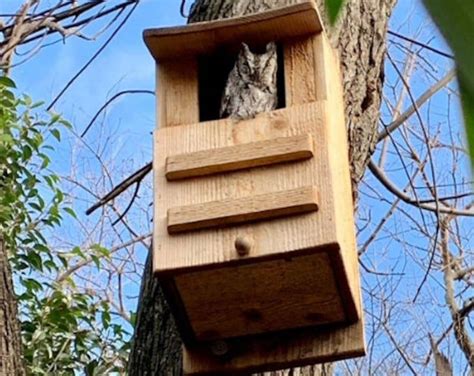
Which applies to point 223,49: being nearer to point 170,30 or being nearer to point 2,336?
point 170,30

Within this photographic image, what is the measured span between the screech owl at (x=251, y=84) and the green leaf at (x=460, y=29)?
133 centimetres

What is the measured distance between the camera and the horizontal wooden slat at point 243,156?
1423 millimetres

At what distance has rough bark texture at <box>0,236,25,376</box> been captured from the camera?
153 centimetres

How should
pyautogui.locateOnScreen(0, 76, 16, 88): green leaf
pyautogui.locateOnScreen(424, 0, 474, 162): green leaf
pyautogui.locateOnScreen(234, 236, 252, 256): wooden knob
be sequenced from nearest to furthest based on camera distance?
pyautogui.locateOnScreen(424, 0, 474, 162): green leaf, pyautogui.locateOnScreen(234, 236, 252, 256): wooden knob, pyautogui.locateOnScreen(0, 76, 16, 88): green leaf

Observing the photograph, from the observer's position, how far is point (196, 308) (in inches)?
57.3

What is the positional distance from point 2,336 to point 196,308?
1.15ft

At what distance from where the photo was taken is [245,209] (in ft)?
4.52

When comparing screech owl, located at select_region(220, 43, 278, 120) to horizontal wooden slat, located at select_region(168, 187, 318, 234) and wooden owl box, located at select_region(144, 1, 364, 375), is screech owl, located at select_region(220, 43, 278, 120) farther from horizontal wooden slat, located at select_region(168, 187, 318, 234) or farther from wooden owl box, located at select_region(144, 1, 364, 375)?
horizontal wooden slat, located at select_region(168, 187, 318, 234)

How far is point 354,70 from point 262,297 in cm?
52

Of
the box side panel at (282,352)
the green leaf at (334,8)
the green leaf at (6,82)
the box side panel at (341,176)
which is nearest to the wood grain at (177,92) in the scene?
the box side panel at (341,176)

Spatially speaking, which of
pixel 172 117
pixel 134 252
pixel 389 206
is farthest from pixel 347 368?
pixel 172 117

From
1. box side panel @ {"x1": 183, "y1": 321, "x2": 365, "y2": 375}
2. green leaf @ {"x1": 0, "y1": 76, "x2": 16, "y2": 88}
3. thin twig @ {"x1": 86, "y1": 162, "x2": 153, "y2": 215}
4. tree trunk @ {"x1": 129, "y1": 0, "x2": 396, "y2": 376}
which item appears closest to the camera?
box side panel @ {"x1": 183, "y1": 321, "x2": 365, "y2": 375}

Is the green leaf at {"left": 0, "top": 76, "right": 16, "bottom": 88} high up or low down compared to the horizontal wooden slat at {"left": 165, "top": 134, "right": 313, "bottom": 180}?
up

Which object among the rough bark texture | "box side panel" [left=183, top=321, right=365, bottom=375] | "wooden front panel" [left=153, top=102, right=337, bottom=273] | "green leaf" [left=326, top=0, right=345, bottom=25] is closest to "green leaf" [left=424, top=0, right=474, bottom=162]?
"green leaf" [left=326, top=0, right=345, bottom=25]
